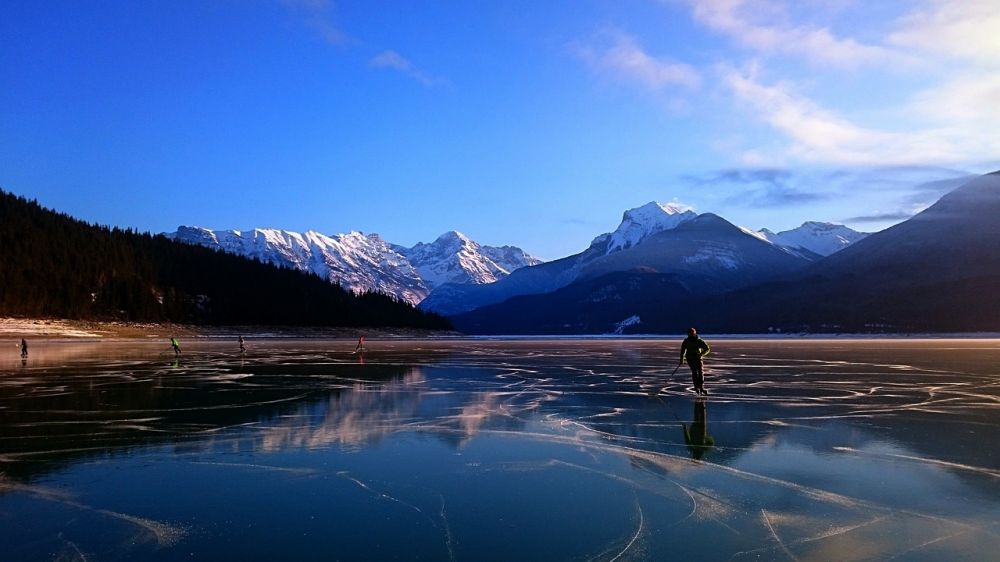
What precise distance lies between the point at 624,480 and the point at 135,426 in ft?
33.4

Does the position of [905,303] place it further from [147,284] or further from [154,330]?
[147,284]

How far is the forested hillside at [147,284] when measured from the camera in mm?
85500

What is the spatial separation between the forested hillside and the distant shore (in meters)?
3.79

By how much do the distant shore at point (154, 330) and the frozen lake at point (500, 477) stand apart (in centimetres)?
6040

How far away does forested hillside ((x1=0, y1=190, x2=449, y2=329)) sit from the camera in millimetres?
85500

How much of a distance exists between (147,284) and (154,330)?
16.7m

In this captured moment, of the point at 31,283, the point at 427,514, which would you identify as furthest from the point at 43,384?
the point at 31,283

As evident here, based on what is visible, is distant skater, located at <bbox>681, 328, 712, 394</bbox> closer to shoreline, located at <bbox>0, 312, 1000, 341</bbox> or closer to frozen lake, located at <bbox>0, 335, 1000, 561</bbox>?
frozen lake, located at <bbox>0, 335, 1000, 561</bbox>

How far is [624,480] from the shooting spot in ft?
30.7

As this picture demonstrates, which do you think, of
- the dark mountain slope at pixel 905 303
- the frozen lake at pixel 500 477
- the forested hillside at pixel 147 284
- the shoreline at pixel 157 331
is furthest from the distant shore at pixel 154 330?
the dark mountain slope at pixel 905 303

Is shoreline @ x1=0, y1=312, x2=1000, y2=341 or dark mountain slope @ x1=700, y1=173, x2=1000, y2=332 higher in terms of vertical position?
dark mountain slope @ x1=700, y1=173, x2=1000, y2=332

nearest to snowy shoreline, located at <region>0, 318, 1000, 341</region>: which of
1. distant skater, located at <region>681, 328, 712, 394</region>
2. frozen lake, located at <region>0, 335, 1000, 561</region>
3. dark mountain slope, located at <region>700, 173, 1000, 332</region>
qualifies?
dark mountain slope, located at <region>700, 173, 1000, 332</region>

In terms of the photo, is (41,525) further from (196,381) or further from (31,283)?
(31,283)

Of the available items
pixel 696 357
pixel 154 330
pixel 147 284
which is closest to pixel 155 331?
pixel 154 330
